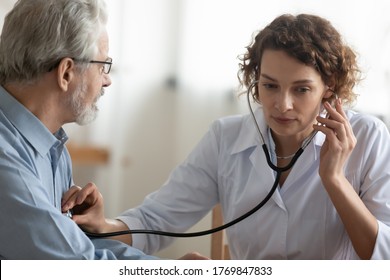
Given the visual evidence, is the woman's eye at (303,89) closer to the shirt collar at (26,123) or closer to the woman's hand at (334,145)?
the woman's hand at (334,145)

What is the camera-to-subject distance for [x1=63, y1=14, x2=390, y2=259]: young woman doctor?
1.47m

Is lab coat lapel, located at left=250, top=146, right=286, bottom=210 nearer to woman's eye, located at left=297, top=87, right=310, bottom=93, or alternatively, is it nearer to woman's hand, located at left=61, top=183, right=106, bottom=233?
woman's eye, located at left=297, top=87, right=310, bottom=93

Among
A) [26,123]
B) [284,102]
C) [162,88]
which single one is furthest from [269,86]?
[162,88]

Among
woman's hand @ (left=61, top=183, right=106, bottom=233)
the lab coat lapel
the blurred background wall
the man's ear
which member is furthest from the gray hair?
the blurred background wall

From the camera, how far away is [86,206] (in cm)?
156

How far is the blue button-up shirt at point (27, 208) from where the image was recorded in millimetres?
1185

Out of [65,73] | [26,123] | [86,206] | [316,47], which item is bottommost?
[86,206]

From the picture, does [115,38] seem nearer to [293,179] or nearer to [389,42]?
[389,42]

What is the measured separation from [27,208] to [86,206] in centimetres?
38

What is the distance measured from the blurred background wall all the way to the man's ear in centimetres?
170

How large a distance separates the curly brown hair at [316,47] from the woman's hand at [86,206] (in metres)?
0.55

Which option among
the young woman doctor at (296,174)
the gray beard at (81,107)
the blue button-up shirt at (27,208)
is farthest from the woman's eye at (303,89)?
the blue button-up shirt at (27,208)

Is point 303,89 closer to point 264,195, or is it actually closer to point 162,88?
point 264,195

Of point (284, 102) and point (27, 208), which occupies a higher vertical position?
point (284, 102)
